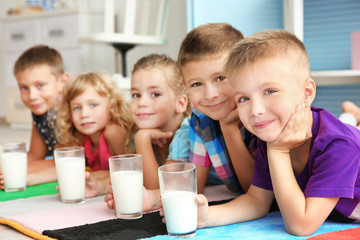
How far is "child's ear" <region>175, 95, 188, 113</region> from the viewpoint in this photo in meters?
1.71

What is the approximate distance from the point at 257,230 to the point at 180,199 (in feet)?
0.78

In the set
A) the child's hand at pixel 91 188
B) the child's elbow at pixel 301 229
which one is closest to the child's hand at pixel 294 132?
the child's elbow at pixel 301 229

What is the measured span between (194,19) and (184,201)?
179cm

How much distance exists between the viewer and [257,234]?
1126mm

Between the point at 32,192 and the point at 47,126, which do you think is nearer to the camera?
the point at 32,192

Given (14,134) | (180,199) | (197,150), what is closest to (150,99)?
(197,150)

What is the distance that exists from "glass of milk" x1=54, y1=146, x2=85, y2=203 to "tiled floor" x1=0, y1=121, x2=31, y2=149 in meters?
2.20

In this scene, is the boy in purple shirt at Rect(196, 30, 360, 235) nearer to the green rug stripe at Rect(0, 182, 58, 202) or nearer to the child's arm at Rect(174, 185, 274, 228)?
the child's arm at Rect(174, 185, 274, 228)

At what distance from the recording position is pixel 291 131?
3.48 ft

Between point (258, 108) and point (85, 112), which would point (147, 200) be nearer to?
point (258, 108)

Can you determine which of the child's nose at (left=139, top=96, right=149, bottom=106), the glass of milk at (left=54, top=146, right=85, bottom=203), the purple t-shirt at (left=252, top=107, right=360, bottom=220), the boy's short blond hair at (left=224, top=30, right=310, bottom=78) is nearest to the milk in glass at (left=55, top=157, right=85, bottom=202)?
the glass of milk at (left=54, top=146, right=85, bottom=203)

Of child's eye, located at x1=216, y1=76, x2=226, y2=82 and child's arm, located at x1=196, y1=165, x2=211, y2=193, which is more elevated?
child's eye, located at x1=216, y1=76, x2=226, y2=82

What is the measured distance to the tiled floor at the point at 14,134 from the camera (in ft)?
12.6

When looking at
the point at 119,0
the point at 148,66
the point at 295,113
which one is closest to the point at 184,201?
the point at 295,113
